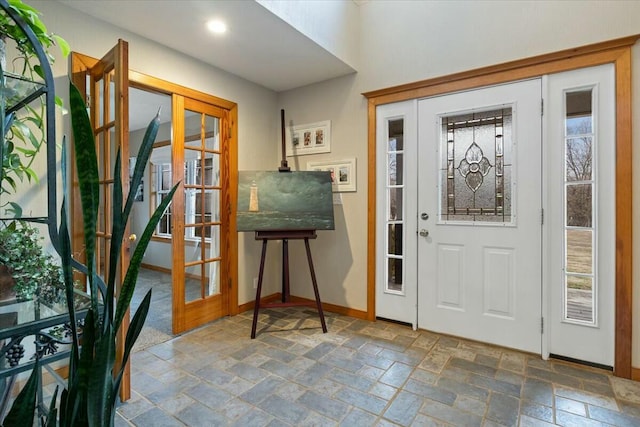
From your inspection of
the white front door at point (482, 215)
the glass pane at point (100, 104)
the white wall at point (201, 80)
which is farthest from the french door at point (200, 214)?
the white front door at point (482, 215)

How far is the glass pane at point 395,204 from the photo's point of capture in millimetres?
3219

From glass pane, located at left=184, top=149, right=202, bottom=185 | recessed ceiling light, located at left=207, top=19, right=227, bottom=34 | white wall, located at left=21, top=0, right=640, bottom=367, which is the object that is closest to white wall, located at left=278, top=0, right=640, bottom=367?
white wall, located at left=21, top=0, right=640, bottom=367

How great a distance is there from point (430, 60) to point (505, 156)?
1.10 m

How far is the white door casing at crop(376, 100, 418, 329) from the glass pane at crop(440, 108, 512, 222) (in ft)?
0.98

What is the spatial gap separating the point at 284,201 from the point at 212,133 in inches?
41.6

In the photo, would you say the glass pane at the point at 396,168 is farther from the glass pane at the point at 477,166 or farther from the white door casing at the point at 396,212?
the glass pane at the point at 477,166

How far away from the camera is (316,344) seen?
2.81m

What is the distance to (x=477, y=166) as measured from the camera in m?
2.81

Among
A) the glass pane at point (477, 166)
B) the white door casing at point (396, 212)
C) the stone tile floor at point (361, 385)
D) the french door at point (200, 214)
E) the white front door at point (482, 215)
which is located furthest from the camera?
the white door casing at point (396, 212)

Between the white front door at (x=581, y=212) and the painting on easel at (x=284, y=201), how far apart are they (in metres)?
1.85

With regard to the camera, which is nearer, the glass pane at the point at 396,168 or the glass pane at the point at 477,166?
the glass pane at the point at 477,166

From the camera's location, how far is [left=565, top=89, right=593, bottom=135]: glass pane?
2410 millimetres

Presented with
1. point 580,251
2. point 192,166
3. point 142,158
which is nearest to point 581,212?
point 580,251

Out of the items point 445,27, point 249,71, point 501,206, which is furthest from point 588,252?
point 249,71
